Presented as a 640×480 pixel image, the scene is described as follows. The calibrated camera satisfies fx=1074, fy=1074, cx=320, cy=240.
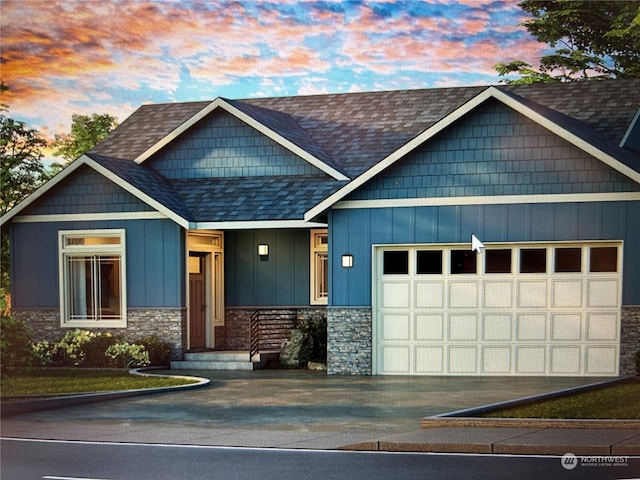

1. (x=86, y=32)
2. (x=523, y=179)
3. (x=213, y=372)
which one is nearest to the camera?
(x=86, y=32)

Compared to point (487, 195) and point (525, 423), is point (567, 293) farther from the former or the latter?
point (525, 423)

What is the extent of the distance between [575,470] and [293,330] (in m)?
9.84

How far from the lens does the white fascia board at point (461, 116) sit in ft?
51.1

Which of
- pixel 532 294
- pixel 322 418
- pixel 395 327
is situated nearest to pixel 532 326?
pixel 532 294

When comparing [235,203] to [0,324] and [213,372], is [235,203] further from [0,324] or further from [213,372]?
[0,324]

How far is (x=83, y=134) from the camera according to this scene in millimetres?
19438

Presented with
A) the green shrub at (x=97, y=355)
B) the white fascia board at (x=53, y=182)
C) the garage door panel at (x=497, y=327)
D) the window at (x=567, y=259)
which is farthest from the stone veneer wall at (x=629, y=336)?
the white fascia board at (x=53, y=182)

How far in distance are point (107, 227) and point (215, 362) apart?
9.95 feet

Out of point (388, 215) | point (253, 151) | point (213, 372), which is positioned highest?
point (253, 151)

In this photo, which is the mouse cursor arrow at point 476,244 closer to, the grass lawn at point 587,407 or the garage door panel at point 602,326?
the garage door panel at point 602,326

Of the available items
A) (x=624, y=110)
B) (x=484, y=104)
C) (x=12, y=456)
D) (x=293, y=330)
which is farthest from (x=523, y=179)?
→ (x=12, y=456)

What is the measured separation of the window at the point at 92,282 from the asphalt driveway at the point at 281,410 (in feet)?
9.01

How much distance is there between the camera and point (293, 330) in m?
18.8

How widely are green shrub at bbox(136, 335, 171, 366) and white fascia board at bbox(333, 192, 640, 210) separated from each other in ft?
13.0
